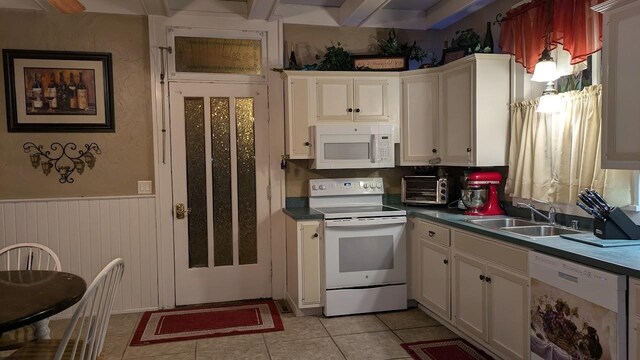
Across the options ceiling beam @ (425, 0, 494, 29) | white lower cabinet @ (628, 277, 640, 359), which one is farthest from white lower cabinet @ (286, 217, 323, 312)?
white lower cabinet @ (628, 277, 640, 359)

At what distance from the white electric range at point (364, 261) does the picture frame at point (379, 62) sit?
48.9 inches

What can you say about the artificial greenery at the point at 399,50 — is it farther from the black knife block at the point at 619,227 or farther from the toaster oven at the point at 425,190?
the black knife block at the point at 619,227

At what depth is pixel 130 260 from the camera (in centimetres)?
407

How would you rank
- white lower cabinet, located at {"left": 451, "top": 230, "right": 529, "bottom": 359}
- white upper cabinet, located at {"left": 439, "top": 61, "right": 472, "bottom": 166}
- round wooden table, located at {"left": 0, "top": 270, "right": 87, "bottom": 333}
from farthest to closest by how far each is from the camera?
white upper cabinet, located at {"left": 439, "top": 61, "right": 472, "bottom": 166} → white lower cabinet, located at {"left": 451, "top": 230, "right": 529, "bottom": 359} → round wooden table, located at {"left": 0, "top": 270, "right": 87, "bottom": 333}

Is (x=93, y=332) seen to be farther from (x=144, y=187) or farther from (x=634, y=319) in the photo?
(x=144, y=187)

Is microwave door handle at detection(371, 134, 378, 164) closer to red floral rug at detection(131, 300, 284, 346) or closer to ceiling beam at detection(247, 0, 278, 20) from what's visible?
ceiling beam at detection(247, 0, 278, 20)

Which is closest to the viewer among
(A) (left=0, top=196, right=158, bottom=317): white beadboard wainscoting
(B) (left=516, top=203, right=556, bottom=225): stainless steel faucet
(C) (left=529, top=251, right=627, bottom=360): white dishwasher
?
(C) (left=529, top=251, right=627, bottom=360): white dishwasher

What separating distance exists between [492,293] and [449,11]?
8.00 feet

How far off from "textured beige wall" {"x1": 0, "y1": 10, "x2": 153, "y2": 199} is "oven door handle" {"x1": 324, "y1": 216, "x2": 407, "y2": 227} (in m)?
1.62

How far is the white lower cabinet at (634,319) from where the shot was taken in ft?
A: 6.39

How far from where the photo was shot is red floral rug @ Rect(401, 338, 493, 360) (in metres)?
3.09

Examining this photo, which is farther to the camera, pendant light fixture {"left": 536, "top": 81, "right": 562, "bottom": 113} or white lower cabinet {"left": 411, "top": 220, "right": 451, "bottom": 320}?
white lower cabinet {"left": 411, "top": 220, "right": 451, "bottom": 320}

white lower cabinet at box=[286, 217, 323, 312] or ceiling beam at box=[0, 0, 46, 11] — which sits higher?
ceiling beam at box=[0, 0, 46, 11]

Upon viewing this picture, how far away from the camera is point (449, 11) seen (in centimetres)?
412
